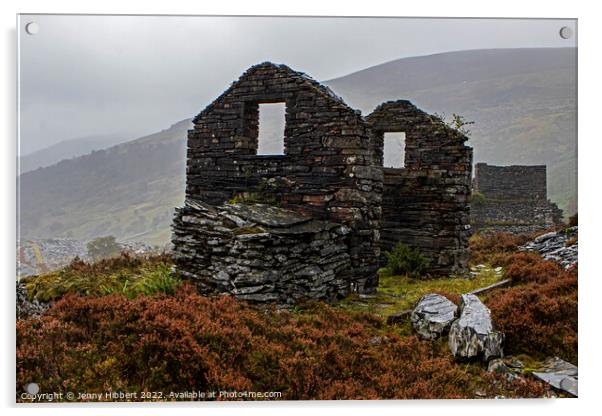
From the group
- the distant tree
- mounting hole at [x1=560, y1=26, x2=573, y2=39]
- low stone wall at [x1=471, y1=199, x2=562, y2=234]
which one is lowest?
the distant tree

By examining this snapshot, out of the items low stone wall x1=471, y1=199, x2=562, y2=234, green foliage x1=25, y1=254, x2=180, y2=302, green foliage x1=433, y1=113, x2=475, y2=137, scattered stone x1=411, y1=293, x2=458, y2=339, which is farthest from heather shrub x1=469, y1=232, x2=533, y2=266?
green foliage x1=25, y1=254, x2=180, y2=302

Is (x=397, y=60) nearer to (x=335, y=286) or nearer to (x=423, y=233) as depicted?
(x=335, y=286)

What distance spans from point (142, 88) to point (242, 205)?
9.02 feet

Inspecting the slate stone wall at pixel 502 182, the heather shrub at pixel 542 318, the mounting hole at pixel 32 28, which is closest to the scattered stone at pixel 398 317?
the heather shrub at pixel 542 318

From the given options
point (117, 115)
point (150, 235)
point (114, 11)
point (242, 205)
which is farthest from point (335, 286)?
point (114, 11)

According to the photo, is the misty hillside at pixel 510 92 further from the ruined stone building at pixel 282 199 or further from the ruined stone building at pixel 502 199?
the ruined stone building at pixel 502 199

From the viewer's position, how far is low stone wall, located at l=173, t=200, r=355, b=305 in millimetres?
8594

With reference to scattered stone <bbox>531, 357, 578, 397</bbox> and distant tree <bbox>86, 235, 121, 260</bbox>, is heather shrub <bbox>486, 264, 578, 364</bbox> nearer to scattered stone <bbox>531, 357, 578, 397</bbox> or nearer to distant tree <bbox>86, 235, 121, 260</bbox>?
scattered stone <bbox>531, 357, 578, 397</bbox>

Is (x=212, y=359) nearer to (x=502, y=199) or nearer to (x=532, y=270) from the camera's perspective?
(x=532, y=270)

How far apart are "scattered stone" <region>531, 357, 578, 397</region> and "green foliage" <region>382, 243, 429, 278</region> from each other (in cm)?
607

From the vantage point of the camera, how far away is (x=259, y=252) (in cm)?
862

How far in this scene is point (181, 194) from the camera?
10906mm

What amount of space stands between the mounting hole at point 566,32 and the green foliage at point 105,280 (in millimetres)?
6930

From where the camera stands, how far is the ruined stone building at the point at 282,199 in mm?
8797
